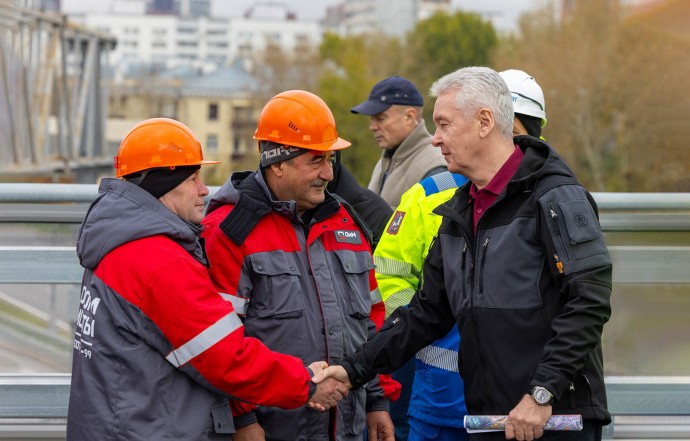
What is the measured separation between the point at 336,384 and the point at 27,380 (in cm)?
181

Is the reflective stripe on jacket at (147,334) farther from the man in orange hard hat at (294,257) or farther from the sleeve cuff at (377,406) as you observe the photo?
the sleeve cuff at (377,406)

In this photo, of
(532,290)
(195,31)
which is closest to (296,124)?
(532,290)

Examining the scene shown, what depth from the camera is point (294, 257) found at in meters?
3.97

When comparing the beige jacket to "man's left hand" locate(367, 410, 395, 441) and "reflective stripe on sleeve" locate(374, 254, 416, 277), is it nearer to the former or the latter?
"reflective stripe on sleeve" locate(374, 254, 416, 277)

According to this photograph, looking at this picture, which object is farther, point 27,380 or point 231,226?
point 27,380

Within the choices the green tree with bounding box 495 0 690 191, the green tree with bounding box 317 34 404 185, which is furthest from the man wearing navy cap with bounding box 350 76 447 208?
the green tree with bounding box 317 34 404 185

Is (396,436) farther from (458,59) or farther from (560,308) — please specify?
(458,59)

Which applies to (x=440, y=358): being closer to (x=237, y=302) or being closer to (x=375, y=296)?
(x=375, y=296)

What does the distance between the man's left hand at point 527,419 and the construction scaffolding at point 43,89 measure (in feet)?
105

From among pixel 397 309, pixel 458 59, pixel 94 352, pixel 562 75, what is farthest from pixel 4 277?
pixel 458 59

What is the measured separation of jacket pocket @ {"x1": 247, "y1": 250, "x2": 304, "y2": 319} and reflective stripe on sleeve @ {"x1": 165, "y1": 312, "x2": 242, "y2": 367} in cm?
29

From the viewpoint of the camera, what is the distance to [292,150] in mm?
4008

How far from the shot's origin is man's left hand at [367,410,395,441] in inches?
174

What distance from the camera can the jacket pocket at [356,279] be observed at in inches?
161
